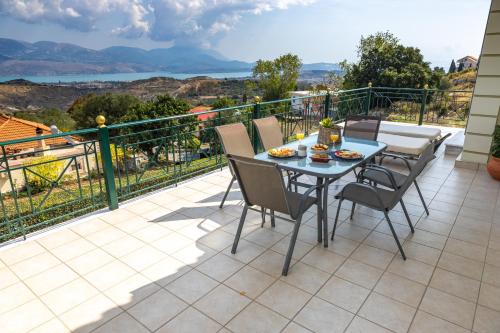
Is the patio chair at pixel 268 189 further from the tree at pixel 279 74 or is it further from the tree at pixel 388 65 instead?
the tree at pixel 279 74

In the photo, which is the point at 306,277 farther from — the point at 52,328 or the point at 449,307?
the point at 52,328

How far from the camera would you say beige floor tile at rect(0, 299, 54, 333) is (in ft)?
6.02

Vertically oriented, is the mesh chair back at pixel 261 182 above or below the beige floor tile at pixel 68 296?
above

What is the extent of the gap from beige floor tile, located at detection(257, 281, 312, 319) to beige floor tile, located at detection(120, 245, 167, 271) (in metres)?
0.98

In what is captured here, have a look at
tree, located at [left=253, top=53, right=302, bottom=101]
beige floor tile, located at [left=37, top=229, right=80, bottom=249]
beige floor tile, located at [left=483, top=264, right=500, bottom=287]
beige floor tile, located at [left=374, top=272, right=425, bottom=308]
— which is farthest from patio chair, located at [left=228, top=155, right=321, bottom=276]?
tree, located at [left=253, top=53, right=302, bottom=101]

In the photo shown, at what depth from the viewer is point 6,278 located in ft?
7.54

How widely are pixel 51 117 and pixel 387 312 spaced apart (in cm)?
3456

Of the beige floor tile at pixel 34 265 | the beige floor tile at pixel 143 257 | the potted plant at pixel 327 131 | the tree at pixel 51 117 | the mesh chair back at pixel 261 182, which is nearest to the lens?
the mesh chair back at pixel 261 182

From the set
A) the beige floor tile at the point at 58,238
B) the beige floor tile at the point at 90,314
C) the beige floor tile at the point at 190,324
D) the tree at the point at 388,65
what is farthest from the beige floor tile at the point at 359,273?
the tree at the point at 388,65

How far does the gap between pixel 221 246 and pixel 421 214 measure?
219 cm

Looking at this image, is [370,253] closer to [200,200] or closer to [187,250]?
[187,250]

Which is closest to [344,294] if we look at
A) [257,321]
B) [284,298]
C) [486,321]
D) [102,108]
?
[284,298]

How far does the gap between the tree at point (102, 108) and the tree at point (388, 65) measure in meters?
23.2

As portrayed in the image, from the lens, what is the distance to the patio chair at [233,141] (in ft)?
10.9
